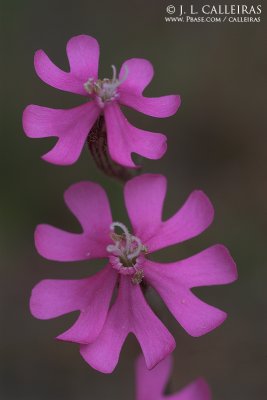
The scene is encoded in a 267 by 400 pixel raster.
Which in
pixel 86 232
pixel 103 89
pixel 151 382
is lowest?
pixel 151 382

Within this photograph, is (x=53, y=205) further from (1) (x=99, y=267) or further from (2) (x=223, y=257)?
(2) (x=223, y=257)

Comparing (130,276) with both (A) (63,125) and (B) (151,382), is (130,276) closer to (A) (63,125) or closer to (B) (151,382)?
(A) (63,125)

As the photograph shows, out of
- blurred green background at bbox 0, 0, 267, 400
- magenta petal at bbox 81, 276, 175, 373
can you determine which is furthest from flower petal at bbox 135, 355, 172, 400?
blurred green background at bbox 0, 0, 267, 400

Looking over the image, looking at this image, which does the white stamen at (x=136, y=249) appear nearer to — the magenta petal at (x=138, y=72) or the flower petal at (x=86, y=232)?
the flower petal at (x=86, y=232)

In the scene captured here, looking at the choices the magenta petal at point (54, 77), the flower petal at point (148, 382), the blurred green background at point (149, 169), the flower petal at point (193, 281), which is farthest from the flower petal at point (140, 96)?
the blurred green background at point (149, 169)

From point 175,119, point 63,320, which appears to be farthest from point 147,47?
point 63,320

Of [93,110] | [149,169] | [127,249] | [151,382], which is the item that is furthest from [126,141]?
[149,169]

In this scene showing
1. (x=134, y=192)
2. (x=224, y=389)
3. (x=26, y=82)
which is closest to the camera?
(x=134, y=192)
